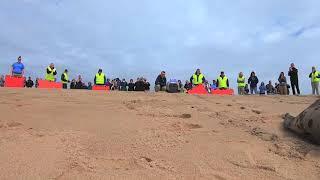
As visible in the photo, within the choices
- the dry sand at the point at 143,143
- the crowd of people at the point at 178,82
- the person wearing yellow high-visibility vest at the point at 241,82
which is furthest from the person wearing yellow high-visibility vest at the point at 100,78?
the dry sand at the point at 143,143

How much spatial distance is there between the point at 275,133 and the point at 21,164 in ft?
12.6

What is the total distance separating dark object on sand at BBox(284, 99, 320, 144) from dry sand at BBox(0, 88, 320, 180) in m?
0.17

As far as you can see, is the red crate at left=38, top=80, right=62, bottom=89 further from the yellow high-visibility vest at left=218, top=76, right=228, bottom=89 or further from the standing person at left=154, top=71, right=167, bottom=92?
the yellow high-visibility vest at left=218, top=76, right=228, bottom=89

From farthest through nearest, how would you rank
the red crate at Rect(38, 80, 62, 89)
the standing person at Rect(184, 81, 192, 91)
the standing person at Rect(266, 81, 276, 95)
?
the standing person at Rect(266, 81, 276, 95) < the standing person at Rect(184, 81, 192, 91) < the red crate at Rect(38, 80, 62, 89)

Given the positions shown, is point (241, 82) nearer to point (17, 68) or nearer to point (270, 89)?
point (270, 89)

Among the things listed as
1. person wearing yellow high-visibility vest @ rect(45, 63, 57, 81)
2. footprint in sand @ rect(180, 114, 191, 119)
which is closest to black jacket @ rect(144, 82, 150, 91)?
person wearing yellow high-visibility vest @ rect(45, 63, 57, 81)

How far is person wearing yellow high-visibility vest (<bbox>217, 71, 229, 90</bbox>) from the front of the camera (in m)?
17.6

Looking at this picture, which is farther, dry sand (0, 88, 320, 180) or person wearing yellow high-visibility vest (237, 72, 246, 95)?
person wearing yellow high-visibility vest (237, 72, 246, 95)

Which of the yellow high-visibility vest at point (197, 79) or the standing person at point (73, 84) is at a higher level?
the yellow high-visibility vest at point (197, 79)

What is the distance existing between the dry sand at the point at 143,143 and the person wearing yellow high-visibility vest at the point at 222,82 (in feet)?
28.5

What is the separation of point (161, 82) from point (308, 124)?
10121 millimetres

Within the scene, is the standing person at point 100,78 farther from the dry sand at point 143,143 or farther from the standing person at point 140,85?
the dry sand at point 143,143

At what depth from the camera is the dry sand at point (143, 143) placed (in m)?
5.21

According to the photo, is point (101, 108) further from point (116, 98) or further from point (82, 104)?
point (116, 98)
